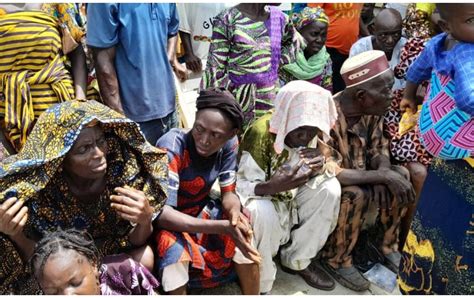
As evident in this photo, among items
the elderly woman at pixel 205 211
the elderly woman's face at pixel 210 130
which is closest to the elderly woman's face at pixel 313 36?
the elderly woman at pixel 205 211

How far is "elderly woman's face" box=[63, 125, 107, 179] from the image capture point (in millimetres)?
1939

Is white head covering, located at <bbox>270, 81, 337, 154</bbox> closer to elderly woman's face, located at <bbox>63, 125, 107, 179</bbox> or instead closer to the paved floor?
the paved floor

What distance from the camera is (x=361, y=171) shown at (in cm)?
291

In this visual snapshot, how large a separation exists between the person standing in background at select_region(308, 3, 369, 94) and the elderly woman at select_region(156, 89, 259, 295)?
2392 millimetres

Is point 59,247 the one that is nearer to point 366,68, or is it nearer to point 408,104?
point 408,104

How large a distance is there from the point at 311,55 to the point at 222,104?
1869mm

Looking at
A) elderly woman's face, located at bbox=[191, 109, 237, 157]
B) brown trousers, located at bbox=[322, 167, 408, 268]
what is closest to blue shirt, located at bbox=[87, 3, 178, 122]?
elderly woman's face, located at bbox=[191, 109, 237, 157]

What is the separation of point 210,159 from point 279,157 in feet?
1.53

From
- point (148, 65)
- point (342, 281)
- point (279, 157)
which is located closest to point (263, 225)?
point (279, 157)

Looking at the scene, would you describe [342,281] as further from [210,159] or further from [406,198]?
[210,159]

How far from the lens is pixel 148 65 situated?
2824 mm

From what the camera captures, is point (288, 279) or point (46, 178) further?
point (288, 279)

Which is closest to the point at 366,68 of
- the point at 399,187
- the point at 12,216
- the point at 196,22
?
the point at 399,187

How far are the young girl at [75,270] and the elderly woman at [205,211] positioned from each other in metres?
0.27
